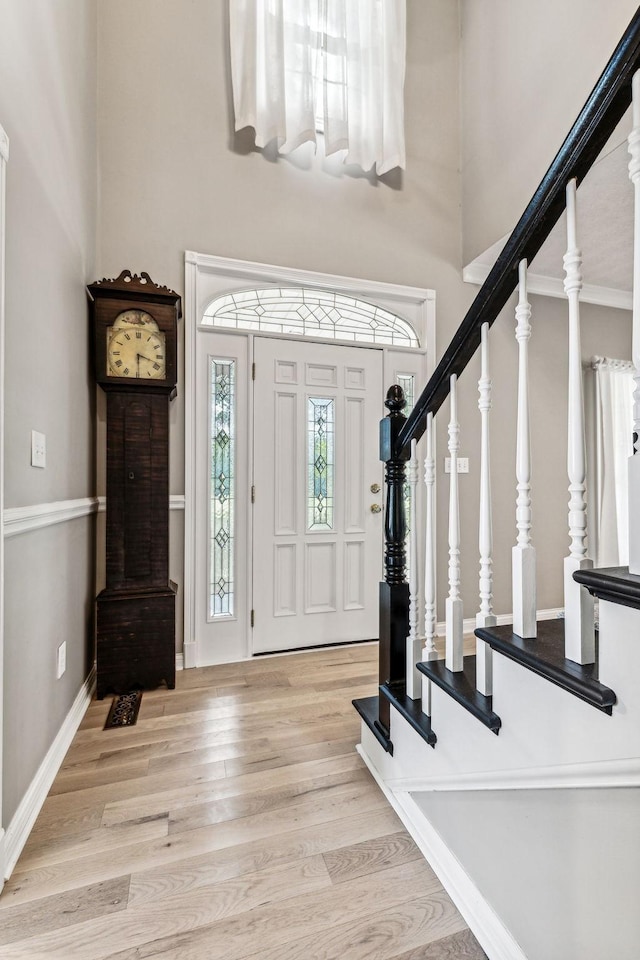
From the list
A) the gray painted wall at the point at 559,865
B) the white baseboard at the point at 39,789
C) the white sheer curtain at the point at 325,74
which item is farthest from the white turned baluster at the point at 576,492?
the white sheer curtain at the point at 325,74

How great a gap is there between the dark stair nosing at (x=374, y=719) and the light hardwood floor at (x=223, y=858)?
170 millimetres

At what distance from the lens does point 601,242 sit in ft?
9.37

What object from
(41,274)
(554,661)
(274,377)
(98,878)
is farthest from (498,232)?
(98,878)

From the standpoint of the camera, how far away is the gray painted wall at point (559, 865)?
2.47 feet

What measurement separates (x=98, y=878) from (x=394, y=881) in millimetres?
792

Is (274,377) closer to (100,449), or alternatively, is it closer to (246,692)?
(100,449)

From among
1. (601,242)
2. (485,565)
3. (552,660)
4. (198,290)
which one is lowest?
(552,660)

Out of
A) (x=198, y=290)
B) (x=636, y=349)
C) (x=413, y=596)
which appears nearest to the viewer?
→ (x=636, y=349)

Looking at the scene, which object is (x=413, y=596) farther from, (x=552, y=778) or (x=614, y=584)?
(x=614, y=584)

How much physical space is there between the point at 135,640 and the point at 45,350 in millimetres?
1420

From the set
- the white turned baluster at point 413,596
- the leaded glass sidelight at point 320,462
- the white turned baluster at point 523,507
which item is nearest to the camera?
the white turned baluster at point 523,507

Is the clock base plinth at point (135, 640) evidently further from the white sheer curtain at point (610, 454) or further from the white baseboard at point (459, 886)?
the white sheer curtain at point (610, 454)

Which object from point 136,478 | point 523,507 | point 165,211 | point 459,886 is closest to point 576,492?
point 523,507

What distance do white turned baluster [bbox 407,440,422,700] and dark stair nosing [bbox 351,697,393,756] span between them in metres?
0.20
